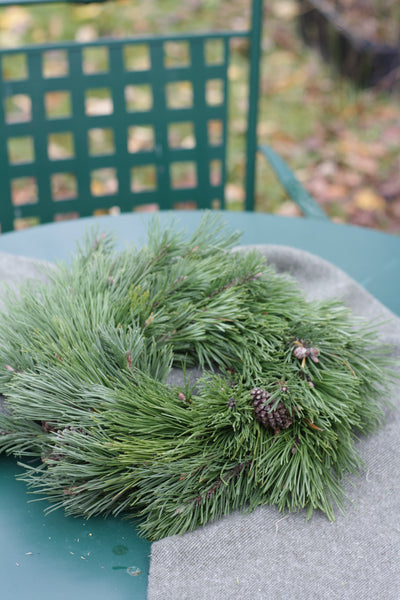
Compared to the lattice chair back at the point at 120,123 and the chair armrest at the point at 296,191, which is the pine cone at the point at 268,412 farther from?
the lattice chair back at the point at 120,123

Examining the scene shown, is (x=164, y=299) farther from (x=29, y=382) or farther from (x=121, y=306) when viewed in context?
(x=29, y=382)

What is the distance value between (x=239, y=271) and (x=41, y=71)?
0.88 meters

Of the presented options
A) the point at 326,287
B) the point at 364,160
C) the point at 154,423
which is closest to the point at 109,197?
the point at 326,287

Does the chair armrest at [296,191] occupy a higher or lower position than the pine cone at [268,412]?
lower

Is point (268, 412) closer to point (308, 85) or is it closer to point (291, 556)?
point (291, 556)

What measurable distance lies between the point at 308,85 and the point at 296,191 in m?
2.00

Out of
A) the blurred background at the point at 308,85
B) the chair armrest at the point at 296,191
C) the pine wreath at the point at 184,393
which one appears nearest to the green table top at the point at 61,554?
the pine wreath at the point at 184,393

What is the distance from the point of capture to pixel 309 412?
68cm

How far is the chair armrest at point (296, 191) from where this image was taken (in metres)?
1.37

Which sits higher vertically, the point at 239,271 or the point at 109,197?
the point at 239,271

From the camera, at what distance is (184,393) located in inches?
27.5

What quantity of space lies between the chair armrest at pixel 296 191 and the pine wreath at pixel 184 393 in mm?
577

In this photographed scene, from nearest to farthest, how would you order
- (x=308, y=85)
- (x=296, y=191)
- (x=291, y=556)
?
(x=291, y=556) → (x=296, y=191) → (x=308, y=85)

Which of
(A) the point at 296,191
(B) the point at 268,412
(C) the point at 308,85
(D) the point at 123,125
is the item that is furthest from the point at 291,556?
(C) the point at 308,85
